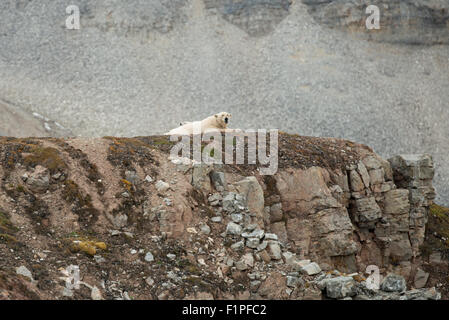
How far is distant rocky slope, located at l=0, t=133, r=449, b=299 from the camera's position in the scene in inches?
538

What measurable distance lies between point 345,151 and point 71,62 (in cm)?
4462

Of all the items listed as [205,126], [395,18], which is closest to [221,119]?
[205,126]

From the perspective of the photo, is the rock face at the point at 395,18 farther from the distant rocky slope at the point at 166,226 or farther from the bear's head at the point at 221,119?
the distant rocky slope at the point at 166,226

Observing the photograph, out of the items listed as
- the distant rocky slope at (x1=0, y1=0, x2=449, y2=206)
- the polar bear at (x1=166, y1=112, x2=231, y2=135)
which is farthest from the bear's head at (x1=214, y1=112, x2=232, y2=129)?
the distant rocky slope at (x1=0, y1=0, x2=449, y2=206)

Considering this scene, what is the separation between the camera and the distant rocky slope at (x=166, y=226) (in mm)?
13656

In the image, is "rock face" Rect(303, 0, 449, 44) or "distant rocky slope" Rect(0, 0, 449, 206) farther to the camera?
"rock face" Rect(303, 0, 449, 44)

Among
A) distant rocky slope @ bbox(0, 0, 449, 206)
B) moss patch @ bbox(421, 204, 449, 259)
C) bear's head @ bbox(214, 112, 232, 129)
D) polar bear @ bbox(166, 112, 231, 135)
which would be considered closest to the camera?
polar bear @ bbox(166, 112, 231, 135)

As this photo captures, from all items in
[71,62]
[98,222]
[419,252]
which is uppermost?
[71,62]

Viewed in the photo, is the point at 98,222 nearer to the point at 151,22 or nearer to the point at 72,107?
the point at 72,107

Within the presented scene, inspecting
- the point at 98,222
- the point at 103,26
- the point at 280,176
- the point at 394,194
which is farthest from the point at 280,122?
the point at 98,222

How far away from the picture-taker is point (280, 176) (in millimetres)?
21312

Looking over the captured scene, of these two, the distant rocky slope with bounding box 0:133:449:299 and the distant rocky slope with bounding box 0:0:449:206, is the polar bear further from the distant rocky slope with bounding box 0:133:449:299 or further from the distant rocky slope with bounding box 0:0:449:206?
the distant rocky slope with bounding box 0:0:449:206

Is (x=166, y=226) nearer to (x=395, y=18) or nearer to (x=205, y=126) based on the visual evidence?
(x=205, y=126)

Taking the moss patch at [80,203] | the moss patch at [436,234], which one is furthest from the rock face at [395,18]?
the moss patch at [80,203]
